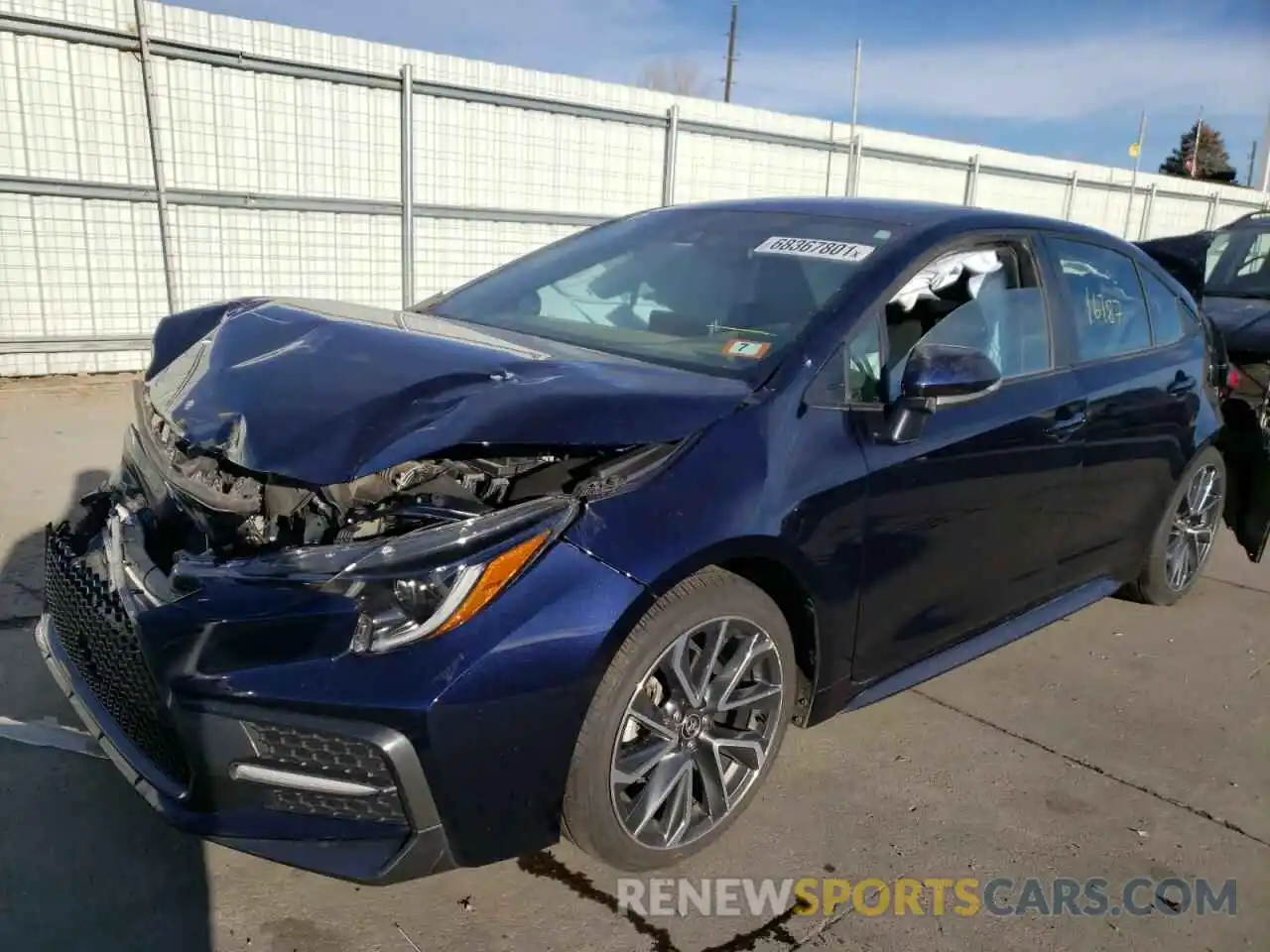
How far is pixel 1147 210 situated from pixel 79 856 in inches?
793

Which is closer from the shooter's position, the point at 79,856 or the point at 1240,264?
the point at 79,856

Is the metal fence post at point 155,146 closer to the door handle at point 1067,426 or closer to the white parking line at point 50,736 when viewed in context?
the white parking line at point 50,736

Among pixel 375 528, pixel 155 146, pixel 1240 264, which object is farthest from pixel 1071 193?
pixel 375 528

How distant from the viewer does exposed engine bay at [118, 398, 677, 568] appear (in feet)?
7.11

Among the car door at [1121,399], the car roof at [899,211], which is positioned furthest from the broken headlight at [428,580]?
the car door at [1121,399]

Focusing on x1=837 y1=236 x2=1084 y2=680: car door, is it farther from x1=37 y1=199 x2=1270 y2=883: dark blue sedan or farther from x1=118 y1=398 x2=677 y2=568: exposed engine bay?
x1=118 y1=398 x2=677 y2=568: exposed engine bay

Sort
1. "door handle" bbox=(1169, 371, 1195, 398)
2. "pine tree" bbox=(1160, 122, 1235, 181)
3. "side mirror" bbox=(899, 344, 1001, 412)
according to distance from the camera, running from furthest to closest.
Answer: "pine tree" bbox=(1160, 122, 1235, 181) → "door handle" bbox=(1169, 371, 1195, 398) → "side mirror" bbox=(899, 344, 1001, 412)

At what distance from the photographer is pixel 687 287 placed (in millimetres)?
3219

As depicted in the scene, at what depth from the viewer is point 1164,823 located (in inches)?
113

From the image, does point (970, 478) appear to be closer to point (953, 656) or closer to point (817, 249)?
point (953, 656)

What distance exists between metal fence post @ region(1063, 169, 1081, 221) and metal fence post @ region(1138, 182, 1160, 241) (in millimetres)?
2730

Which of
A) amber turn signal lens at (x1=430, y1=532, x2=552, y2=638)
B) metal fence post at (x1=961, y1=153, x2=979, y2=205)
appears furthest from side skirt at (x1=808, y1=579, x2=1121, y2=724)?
metal fence post at (x1=961, y1=153, x2=979, y2=205)

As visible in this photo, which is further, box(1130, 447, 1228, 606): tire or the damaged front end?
box(1130, 447, 1228, 606): tire

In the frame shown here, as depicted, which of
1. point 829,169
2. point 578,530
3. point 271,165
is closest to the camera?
point 578,530
